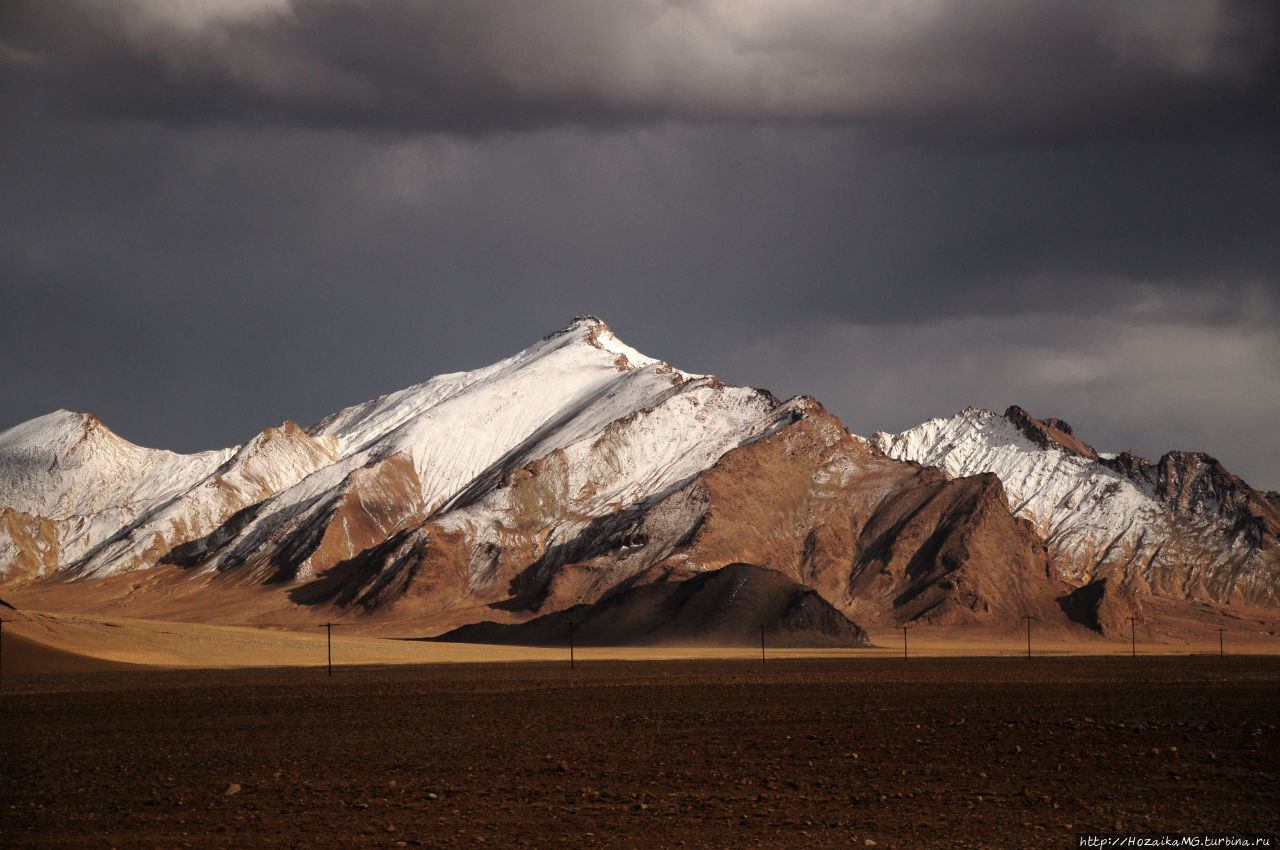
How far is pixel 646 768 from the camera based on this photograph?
1351 inches

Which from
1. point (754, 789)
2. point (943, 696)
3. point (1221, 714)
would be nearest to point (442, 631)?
point (943, 696)

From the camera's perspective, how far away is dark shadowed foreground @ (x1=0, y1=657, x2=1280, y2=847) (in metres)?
26.2

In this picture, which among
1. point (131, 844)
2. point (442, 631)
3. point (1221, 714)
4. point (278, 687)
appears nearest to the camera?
point (131, 844)

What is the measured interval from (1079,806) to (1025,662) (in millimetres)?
84685

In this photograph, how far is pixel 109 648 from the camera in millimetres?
109188

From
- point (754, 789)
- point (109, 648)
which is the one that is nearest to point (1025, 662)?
point (109, 648)

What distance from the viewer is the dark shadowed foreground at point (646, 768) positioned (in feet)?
85.8

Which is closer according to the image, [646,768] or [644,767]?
[646,768]

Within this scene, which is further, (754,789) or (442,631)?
(442,631)

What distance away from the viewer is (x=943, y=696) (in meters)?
59.4

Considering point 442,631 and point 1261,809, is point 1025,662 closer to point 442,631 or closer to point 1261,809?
point 1261,809

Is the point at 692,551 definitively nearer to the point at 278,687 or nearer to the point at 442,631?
the point at 442,631

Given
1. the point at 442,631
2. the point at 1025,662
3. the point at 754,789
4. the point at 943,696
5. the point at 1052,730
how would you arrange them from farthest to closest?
the point at 442,631
the point at 1025,662
the point at 943,696
the point at 1052,730
the point at 754,789

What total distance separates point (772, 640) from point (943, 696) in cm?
9508
